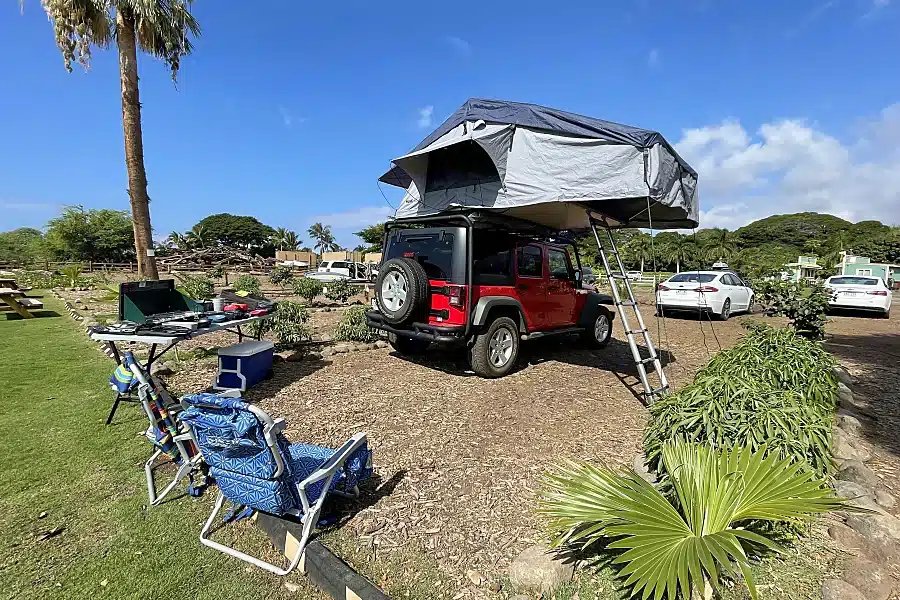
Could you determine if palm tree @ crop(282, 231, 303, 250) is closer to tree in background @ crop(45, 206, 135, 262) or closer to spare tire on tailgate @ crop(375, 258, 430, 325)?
tree in background @ crop(45, 206, 135, 262)

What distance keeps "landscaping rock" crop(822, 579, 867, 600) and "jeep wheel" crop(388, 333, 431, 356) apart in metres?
5.25

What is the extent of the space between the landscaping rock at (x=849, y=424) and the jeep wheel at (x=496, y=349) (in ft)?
10.9

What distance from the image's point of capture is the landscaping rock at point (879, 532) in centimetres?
214

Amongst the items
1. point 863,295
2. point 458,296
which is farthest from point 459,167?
point 863,295

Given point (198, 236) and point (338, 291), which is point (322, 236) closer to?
point (198, 236)

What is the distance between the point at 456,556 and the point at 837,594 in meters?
1.72

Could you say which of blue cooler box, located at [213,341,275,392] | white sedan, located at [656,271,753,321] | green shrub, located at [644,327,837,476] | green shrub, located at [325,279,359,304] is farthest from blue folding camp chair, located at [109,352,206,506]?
green shrub, located at [325,279,359,304]

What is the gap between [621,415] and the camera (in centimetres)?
459

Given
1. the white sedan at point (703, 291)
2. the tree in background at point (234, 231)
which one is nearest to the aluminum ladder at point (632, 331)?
the white sedan at point (703, 291)

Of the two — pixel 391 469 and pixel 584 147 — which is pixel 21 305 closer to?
pixel 391 469

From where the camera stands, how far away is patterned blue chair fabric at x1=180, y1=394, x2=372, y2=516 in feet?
7.28

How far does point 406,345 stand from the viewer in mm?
6934

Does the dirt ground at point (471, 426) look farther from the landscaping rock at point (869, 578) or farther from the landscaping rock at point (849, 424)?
the landscaping rock at point (869, 578)

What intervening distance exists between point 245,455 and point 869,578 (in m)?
3.03
